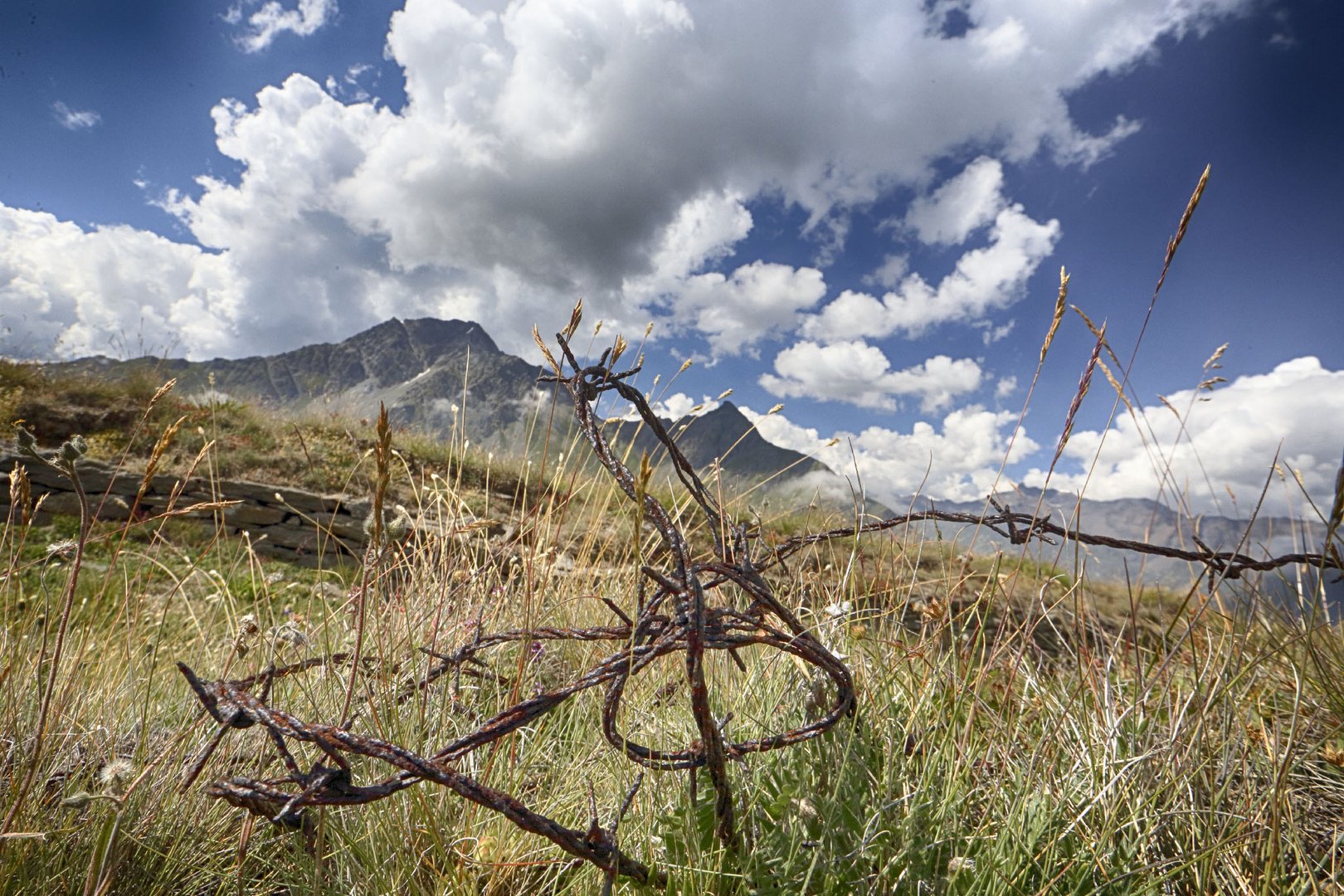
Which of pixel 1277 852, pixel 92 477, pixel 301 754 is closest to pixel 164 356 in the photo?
pixel 92 477

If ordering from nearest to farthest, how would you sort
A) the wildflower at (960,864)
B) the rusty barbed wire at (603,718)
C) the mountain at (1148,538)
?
1. the rusty barbed wire at (603,718)
2. the wildflower at (960,864)
3. the mountain at (1148,538)

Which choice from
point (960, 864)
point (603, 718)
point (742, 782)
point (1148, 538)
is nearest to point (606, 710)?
point (603, 718)

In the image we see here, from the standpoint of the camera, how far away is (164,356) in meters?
7.65

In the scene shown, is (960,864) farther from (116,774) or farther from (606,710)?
(116,774)

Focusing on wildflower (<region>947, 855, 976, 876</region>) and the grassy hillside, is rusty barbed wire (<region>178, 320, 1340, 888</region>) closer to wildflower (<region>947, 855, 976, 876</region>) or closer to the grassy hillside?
the grassy hillside

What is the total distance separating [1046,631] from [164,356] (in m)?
10.7

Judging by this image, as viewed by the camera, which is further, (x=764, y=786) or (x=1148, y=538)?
(x=1148, y=538)

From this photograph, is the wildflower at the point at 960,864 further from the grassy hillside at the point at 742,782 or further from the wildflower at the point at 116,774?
the wildflower at the point at 116,774

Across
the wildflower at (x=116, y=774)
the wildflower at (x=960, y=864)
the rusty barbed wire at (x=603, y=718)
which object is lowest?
the wildflower at (x=116, y=774)

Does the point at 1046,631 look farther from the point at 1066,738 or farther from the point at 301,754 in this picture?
the point at 301,754

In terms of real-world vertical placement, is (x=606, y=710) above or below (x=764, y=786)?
above

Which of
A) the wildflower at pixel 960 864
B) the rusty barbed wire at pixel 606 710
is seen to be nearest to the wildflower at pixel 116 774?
the rusty barbed wire at pixel 606 710

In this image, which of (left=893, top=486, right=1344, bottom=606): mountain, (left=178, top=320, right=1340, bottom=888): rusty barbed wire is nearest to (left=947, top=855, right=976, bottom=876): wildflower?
(left=178, top=320, right=1340, bottom=888): rusty barbed wire

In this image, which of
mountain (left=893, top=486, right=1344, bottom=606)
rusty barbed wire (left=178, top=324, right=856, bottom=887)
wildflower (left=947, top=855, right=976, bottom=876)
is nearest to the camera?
rusty barbed wire (left=178, top=324, right=856, bottom=887)
